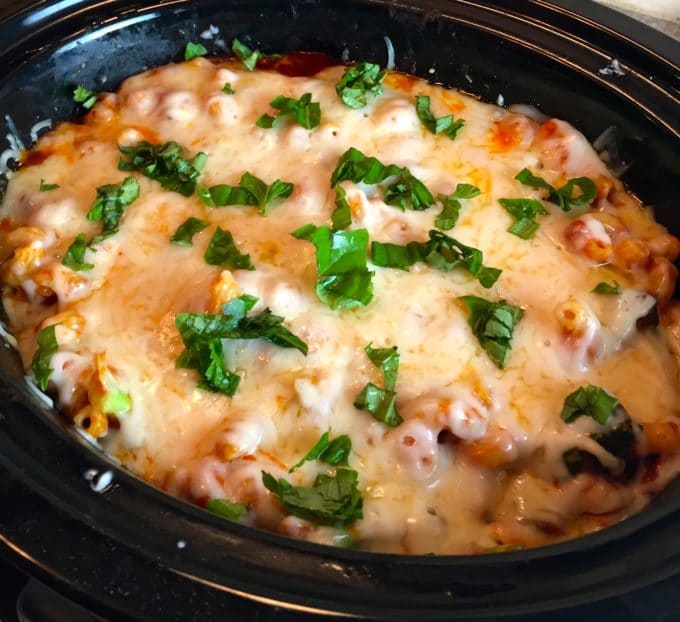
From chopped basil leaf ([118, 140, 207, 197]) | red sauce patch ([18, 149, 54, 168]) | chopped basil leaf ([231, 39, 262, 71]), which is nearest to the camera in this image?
chopped basil leaf ([118, 140, 207, 197])

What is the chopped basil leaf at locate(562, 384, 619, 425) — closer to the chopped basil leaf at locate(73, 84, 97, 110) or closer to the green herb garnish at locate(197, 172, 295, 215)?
the green herb garnish at locate(197, 172, 295, 215)

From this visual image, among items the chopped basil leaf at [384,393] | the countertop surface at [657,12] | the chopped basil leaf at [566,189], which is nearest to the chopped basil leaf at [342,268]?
the chopped basil leaf at [384,393]

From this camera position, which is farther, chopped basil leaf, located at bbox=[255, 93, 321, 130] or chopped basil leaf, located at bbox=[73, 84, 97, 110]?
chopped basil leaf, located at bbox=[73, 84, 97, 110]

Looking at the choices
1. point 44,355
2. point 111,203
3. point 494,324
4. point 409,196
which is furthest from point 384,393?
point 111,203

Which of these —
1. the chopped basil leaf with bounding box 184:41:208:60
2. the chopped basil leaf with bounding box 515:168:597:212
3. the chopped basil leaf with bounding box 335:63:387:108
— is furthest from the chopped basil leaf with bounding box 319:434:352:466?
the chopped basil leaf with bounding box 184:41:208:60

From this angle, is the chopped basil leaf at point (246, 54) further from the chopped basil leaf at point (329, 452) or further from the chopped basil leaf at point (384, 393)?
the chopped basil leaf at point (329, 452)

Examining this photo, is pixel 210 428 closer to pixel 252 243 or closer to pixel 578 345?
pixel 252 243

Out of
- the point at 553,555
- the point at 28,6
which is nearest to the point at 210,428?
the point at 553,555
